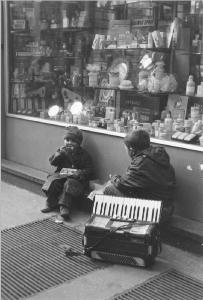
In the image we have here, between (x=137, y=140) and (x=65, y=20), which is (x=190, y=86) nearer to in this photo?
(x=137, y=140)

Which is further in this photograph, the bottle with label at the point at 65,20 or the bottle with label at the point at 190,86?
the bottle with label at the point at 65,20

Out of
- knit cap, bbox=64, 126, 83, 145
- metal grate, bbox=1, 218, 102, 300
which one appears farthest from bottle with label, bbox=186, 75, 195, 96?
metal grate, bbox=1, 218, 102, 300

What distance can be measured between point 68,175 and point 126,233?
1546 mm

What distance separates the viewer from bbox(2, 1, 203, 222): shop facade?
4.89 m

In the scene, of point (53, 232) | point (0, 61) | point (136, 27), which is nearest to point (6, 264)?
point (53, 232)

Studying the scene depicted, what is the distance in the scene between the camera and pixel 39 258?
4094 mm

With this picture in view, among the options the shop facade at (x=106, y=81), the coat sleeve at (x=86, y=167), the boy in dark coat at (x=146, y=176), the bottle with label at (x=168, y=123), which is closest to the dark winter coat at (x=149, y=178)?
the boy in dark coat at (x=146, y=176)

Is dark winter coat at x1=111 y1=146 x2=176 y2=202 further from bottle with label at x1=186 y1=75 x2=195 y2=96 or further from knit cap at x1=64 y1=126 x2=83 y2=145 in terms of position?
knit cap at x1=64 y1=126 x2=83 y2=145

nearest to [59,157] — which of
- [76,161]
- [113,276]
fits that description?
[76,161]

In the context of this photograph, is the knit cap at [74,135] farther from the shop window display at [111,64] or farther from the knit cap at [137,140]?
the knit cap at [137,140]

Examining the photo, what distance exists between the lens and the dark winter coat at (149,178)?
4.25 m

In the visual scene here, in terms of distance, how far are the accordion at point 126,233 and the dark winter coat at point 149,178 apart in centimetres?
19

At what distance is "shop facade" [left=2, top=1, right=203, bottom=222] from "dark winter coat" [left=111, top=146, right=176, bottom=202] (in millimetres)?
312

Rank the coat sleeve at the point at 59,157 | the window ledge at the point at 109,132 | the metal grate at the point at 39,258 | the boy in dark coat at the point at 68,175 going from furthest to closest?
1. the coat sleeve at the point at 59,157
2. the boy in dark coat at the point at 68,175
3. the window ledge at the point at 109,132
4. the metal grate at the point at 39,258
